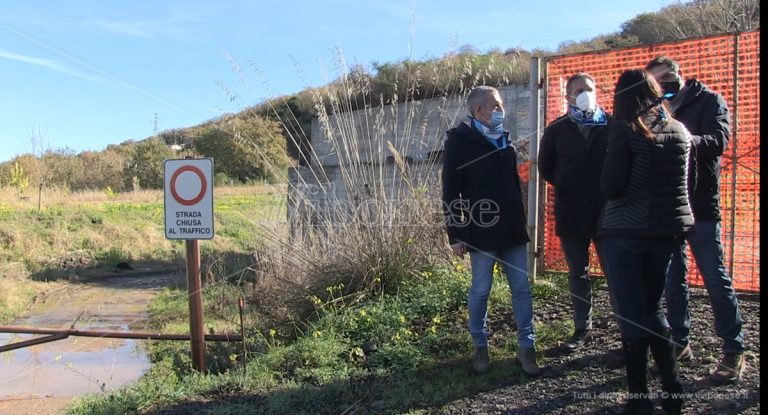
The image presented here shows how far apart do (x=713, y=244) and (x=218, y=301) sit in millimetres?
5717

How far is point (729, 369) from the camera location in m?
3.36

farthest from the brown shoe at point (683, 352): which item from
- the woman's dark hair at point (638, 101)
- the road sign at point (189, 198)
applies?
the road sign at point (189, 198)

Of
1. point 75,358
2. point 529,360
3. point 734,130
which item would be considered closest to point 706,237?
point 529,360

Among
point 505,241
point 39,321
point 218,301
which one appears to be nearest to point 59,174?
point 39,321

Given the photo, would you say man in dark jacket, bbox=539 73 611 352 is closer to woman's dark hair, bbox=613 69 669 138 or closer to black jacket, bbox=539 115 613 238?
black jacket, bbox=539 115 613 238

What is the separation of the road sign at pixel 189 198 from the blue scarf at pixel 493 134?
2.06 metres

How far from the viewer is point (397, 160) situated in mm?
5469

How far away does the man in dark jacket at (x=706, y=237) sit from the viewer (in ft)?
11.2

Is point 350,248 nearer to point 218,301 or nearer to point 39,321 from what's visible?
point 218,301

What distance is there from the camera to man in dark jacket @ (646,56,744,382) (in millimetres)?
3420

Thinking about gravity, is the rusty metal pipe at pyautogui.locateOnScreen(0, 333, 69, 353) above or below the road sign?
below

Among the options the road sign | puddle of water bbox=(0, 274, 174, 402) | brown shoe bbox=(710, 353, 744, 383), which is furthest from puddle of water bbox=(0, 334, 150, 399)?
brown shoe bbox=(710, 353, 744, 383)

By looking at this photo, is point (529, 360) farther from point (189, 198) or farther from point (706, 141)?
point (189, 198)

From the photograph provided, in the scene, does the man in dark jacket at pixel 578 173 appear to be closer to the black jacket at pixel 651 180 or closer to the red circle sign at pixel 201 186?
the black jacket at pixel 651 180
